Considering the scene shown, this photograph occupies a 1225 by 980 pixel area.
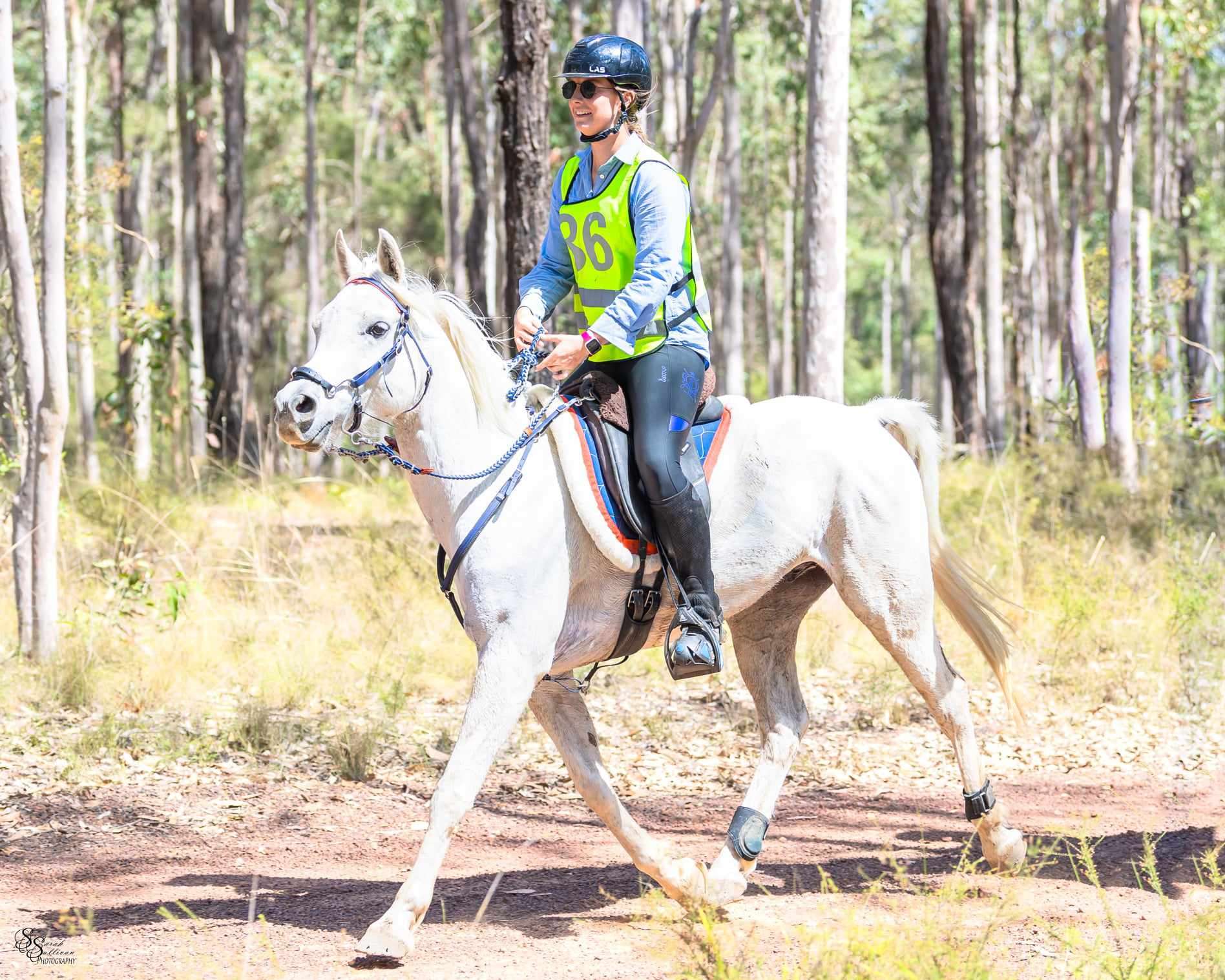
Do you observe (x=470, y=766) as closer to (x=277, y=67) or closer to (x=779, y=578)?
(x=779, y=578)

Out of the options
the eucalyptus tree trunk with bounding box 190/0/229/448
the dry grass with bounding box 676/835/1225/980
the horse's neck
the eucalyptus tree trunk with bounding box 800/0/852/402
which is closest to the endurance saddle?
the horse's neck

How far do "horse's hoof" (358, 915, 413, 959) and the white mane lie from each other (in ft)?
5.38

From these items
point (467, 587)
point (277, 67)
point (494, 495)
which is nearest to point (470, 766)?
point (467, 587)

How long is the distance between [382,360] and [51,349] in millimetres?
4682

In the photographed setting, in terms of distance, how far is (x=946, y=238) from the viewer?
18344mm

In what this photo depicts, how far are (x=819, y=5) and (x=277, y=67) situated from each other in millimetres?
24893

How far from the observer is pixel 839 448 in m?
5.18

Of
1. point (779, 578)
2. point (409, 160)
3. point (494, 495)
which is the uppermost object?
point (409, 160)

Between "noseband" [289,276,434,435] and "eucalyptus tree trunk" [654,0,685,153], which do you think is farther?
"eucalyptus tree trunk" [654,0,685,153]

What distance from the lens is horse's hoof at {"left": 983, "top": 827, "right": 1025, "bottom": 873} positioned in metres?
5.32

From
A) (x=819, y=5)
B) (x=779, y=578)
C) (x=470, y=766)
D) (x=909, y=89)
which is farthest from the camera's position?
(x=909, y=89)

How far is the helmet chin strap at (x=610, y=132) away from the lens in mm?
4680

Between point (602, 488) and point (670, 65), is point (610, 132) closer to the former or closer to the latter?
point (602, 488)

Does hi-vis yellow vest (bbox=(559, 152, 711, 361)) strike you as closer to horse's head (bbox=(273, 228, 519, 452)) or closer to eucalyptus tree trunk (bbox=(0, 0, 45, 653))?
horse's head (bbox=(273, 228, 519, 452))
